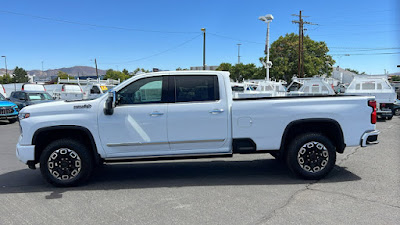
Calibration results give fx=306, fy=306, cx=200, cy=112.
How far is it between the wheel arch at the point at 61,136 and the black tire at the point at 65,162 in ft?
0.50

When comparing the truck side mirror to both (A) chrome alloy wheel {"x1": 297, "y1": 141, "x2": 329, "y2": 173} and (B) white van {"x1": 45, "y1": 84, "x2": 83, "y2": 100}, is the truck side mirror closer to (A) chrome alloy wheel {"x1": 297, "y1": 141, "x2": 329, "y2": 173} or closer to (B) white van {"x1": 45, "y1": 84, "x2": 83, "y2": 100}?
(A) chrome alloy wheel {"x1": 297, "y1": 141, "x2": 329, "y2": 173}

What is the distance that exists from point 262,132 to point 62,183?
3.43m

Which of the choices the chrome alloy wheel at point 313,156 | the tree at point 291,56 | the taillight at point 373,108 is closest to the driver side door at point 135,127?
the chrome alloy wheel at point 313,156

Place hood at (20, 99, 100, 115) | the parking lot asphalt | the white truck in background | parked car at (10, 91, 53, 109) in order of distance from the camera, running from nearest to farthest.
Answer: the parking lot asphalt
hood at (20, 99, 100, 115)
the white truck in background
parked car at (10, 91, 53, 109)

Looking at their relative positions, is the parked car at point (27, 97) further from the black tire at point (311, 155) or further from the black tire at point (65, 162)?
the black tire at point (311, 155)

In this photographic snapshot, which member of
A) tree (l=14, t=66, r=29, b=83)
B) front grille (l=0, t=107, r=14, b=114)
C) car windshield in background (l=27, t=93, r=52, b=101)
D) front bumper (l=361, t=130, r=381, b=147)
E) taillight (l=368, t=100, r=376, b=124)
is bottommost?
front bumper (l=361, t=130, r=381, b=147)

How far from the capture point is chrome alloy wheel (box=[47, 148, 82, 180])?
500cm

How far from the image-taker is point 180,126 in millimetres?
5000

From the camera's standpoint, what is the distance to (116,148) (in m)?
5.03

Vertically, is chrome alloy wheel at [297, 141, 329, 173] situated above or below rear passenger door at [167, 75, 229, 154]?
below

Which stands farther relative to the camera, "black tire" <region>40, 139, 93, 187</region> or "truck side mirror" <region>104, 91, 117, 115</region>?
"black tire" <region>40, 139, 93, 187</region>

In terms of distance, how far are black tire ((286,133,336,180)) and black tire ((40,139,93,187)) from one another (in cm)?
346

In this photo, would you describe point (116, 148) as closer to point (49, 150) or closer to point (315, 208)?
point (49, 150)

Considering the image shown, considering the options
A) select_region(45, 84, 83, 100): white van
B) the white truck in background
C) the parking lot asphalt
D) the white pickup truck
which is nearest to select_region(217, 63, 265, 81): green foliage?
select_region(45, 84, 83, 100): white van
